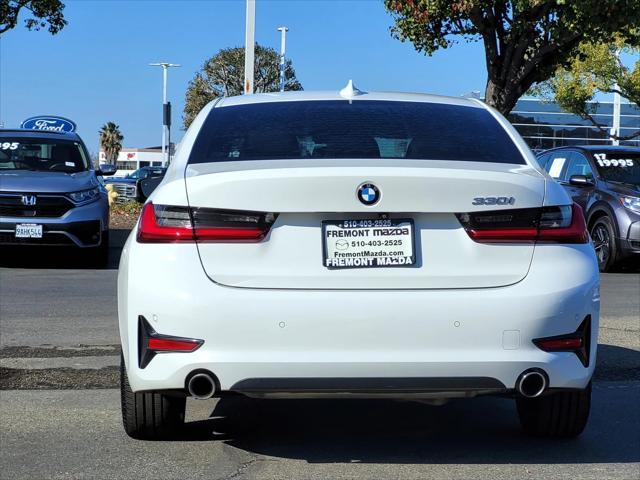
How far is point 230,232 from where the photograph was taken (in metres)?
3.95

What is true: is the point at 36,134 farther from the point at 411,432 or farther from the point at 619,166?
the point at 411,432

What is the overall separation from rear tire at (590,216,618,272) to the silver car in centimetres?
650

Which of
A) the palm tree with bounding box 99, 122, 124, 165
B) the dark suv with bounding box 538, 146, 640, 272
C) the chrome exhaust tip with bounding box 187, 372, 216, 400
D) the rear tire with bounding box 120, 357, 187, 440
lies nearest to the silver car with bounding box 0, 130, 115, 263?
the dark suv with bounding box 538, 146, 640, 272

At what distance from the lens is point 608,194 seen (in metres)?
13.5

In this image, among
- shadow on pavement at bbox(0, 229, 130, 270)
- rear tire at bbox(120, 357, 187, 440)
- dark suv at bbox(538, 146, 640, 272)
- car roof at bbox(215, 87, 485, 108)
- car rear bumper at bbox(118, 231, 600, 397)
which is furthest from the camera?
dark suv at bbox(538, 146, 640, 272)

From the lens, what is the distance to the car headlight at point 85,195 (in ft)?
39.9

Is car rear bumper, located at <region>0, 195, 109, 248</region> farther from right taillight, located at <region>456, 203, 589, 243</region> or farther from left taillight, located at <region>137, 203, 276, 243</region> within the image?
right taillight, located at <region>456, 203, 589, 243</region>

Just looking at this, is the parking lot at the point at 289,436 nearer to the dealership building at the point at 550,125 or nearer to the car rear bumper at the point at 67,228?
the car rear bumper at the point at 67,228

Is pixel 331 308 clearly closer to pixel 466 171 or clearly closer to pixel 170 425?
pixel 466 171

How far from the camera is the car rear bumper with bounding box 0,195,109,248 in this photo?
1191cm

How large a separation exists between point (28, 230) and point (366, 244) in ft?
28.5

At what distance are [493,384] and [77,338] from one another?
433cm

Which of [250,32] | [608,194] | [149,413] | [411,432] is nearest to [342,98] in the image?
[411,432]

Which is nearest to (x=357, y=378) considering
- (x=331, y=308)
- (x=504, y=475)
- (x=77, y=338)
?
(x=331, y=308)
